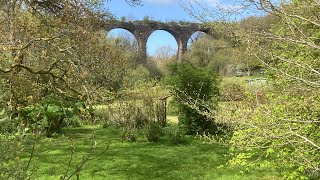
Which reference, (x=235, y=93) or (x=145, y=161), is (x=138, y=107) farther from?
(x=235, y=93)

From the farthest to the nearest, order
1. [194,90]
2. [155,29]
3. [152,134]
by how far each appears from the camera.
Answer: [155,29] < [194,90] < [152,134]

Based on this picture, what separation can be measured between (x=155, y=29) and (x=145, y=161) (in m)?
34.1

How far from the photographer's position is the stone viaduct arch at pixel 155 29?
38787 mm

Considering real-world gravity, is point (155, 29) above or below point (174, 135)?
above

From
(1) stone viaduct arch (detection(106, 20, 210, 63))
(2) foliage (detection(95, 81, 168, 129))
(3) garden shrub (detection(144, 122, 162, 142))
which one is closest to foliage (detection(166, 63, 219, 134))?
(3) garden shrub (detection(144, 122, 162, 142))

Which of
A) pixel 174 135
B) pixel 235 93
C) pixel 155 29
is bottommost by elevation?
pixel 174 135

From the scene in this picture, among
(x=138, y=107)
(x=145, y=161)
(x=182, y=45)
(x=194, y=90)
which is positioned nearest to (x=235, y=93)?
(x=145, y=161)

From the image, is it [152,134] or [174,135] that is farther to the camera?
[152,134]

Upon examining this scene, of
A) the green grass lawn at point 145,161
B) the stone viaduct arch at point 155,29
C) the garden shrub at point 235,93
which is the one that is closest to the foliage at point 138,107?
the green grass lawn at point 145,161

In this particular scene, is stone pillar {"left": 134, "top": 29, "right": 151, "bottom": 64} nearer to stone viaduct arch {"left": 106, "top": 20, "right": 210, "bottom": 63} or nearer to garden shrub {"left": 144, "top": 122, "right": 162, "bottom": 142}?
stone viaduct arch {"left": 106, "top": 20, "right": 210, "bottom": 63}

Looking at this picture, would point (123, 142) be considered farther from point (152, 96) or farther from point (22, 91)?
point (22, 91)

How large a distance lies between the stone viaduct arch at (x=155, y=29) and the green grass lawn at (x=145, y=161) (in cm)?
2710

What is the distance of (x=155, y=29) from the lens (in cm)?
4138

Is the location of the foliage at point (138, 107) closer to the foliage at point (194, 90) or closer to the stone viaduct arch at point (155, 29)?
the foliage at point (194, 90)
